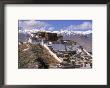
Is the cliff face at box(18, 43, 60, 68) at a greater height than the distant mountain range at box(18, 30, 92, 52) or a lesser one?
lesser

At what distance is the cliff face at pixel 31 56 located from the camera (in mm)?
1405

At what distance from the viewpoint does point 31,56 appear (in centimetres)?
141

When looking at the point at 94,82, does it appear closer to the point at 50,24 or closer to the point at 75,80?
the point at 75,80

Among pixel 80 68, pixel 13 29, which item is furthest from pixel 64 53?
pixel 13 29

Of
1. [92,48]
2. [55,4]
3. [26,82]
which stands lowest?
[26,82]

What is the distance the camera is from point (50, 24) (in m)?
1.40

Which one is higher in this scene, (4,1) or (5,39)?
(4,1)

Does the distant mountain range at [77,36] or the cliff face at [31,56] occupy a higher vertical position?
the distant mountain range at [77,36]

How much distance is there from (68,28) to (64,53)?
79mm

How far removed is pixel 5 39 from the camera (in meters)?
1.40

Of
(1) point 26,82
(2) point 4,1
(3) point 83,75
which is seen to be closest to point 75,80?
(3) point 83,75

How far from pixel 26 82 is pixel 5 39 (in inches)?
5.8

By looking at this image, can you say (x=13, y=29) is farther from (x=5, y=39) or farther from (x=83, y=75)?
(x=83, y=75)

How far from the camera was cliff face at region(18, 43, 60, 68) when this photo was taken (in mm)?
1405
